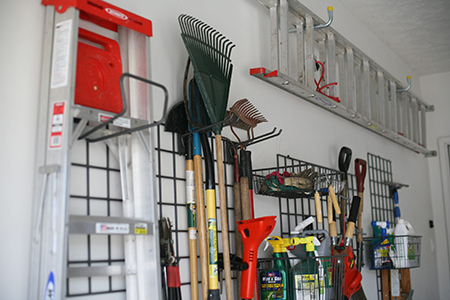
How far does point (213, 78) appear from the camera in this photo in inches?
78.9

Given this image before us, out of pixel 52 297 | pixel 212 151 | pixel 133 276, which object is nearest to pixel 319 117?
pixel 212 151

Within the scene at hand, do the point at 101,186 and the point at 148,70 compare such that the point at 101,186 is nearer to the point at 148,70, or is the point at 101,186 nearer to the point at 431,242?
the point at 148,70

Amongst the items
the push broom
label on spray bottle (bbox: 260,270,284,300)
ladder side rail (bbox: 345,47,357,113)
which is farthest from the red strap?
ladder side rail (bbox: 345,47,357,113)

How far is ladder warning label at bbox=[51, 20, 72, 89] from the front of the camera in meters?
1.42

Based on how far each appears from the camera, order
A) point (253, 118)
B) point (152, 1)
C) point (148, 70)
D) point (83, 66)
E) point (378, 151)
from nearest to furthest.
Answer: point (83, 66), point (148, 70), point (152, 1), point (253, 118), point (378, 151)

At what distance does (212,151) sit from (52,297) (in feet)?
3.17

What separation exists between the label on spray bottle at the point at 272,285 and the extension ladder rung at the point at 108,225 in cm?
80

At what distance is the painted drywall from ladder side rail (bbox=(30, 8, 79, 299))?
4.68 m

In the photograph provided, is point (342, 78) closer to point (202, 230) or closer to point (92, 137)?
point (202, 230)

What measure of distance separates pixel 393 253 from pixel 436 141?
228cm

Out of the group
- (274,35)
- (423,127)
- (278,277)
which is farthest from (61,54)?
(423,127)

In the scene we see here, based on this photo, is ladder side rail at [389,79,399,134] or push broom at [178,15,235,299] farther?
ladder side rail at [389,79,399,134]

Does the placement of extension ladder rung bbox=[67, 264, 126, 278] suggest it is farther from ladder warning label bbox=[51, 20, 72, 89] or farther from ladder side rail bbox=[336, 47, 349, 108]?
ladder side rail bbox=[336, 47, 349, 108]

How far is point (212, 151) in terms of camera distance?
2.12 m
